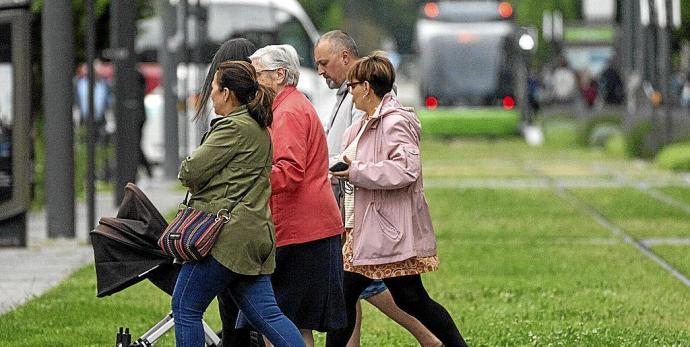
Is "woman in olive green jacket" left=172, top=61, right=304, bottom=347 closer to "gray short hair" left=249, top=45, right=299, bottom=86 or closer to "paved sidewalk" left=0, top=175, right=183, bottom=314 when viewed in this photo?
"gray short hair" left=249, top=45, right=299, bottom=86

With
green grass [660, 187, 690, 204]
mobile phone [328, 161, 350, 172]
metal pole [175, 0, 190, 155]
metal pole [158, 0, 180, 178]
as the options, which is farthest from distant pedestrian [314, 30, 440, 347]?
metal pole [158, 0, 180, 178]

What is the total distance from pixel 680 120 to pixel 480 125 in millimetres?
13971

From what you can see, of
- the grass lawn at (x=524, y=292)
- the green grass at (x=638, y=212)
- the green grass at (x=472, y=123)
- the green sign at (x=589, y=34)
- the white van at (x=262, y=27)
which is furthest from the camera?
the green sign at (x=589, y=34)

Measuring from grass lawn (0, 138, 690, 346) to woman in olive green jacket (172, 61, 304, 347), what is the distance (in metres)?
2.32

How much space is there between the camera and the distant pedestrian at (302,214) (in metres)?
7.47

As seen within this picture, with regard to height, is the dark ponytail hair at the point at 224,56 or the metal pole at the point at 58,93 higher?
the dark ponytail hair at the point at 224,56

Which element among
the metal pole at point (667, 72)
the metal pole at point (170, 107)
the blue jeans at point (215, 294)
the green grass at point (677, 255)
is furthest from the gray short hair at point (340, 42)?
the metal pole at point (667, 72)

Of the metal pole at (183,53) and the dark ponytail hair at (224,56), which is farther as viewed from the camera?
the metal pole at (183,53)

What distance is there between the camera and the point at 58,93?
53.1 ft

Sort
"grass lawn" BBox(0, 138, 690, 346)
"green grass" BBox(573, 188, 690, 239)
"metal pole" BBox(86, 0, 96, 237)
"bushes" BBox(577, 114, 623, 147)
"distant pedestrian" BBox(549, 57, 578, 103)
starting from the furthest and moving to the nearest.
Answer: "distant pedestrian" BBox(549, 57, 578, 103) < "bushes" BBox(577, 114, 623, 147) < "green grass" BBox(573, 188, 690, 239) < "metal pole" BBox(86, 0, 96, 237) < "grass lawn" BBox(0, 138, 690, 346)

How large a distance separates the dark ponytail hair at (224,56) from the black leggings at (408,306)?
1.17 metres

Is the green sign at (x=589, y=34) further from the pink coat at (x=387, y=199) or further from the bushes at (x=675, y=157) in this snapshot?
the pink coat at (x=387, y=199)

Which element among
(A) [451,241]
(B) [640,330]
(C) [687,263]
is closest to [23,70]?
(A) [451,241]

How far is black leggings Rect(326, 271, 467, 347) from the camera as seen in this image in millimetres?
8188
